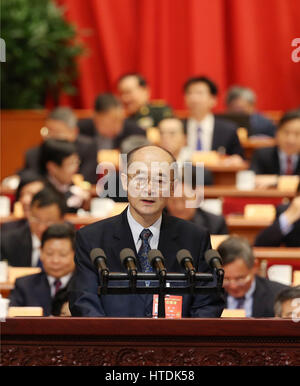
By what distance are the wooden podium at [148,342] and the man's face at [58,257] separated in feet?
6.24

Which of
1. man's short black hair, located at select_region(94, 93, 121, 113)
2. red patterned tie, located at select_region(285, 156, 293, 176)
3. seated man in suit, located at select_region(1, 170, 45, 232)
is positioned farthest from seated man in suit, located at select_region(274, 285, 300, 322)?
man's short black hair, located at select_region(94, 93, 121, 113)

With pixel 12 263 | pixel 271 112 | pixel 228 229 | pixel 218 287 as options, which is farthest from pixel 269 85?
pixel 218 287

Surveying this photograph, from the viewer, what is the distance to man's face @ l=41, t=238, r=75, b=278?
393 cm

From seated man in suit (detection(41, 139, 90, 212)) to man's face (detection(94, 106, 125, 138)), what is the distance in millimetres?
1041

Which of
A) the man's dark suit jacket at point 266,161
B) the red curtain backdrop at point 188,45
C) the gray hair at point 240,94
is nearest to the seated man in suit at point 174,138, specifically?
the man's dark suit jacket at point 266,161

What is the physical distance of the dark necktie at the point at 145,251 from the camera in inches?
91.8

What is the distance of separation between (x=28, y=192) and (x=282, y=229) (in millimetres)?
1483

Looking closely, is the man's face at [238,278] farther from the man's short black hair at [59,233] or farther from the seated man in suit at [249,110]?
the seated man in suit at [249,110]

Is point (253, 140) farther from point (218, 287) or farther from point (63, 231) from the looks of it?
point (218, 287)

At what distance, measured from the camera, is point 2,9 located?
771 cm

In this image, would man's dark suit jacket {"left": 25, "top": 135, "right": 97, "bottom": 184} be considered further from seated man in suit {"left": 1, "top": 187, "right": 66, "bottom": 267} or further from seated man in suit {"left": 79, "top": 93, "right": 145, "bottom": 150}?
seated man in suit {"left": 1, "top": 187, "right": 66, "bottom": 267}

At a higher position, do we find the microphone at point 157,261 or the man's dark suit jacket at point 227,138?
the man's dark suit jacket at point 227,138

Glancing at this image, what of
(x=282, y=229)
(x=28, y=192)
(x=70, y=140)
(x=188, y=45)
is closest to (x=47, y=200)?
(x=28, y=192)

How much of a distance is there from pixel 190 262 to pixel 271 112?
6429mm
